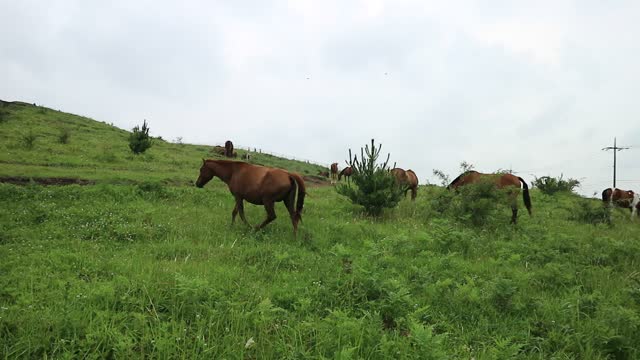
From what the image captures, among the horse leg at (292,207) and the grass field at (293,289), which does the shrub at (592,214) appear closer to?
the grass field at (293,289)

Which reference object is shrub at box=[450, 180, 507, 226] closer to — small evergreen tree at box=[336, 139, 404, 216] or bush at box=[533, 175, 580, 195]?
small evergreen tree at box=[336, 139, 404, 216]

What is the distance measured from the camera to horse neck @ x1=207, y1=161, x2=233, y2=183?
35.5 feet

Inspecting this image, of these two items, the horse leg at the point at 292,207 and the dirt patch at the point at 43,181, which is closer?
the horse leg at the point at 292,207

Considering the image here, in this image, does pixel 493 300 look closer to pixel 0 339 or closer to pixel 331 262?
pixel 331 262

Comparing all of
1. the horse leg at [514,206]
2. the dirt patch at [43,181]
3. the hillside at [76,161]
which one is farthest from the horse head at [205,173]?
the horse leg at [514,206]

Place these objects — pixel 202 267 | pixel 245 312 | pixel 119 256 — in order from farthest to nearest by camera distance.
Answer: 1. pixel 119 256
2. pixel 202 267
3. pixel 245 312

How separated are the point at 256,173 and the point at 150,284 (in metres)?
5.38

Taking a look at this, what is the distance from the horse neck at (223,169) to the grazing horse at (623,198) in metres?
17.2

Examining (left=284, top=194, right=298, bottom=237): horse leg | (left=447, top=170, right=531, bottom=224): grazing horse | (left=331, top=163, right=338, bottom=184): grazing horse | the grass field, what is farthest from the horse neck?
(left=331, top=163, right=338, bottom=184): grazing horse

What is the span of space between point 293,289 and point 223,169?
20.7 feet

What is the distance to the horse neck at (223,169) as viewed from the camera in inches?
426

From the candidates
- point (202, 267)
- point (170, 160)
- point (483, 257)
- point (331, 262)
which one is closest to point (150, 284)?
point (202, 267)

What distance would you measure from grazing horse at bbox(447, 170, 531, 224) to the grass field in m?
1.47

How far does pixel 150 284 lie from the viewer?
5012 mm
